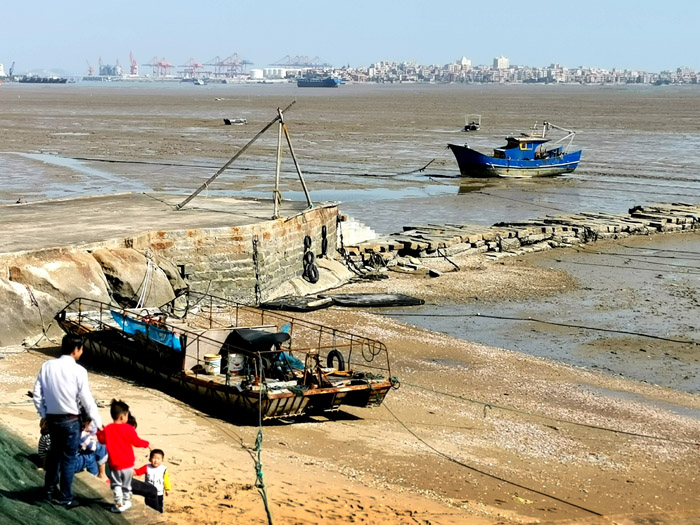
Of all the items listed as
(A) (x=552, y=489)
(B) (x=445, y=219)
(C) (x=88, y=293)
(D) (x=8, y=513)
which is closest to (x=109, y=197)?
(C) (x=88, y=293)

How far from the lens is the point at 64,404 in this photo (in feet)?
28.1

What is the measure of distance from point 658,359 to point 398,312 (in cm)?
577

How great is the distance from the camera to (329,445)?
13383 millimetres

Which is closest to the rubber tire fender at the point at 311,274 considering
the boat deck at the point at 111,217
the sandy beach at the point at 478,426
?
the sandy beach at the point at 478,426

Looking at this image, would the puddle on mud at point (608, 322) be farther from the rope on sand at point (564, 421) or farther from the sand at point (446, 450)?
the rope on sand at point (564, 421)

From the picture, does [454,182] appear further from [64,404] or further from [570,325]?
[64,404]

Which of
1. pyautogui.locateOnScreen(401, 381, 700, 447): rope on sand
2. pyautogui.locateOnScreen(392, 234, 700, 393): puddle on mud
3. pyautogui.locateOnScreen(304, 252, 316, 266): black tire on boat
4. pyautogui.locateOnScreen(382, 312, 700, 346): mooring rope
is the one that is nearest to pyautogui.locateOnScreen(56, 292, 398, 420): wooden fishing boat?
pyautogui.locateOnScreen(401, 381, 700, 447): rope on sand

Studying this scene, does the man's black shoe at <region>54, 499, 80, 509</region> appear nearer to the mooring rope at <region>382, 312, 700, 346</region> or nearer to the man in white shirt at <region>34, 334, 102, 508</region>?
the man in white shirt at <region>34, 334, 102, 508</region>

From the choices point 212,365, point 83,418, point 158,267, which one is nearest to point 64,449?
point 83,418

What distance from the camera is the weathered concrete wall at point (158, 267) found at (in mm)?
18125

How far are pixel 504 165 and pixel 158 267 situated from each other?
34.1m

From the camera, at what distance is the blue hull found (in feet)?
171

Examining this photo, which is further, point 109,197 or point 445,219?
Answer: point 445,219

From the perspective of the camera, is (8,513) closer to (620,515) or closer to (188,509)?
(188,509)
